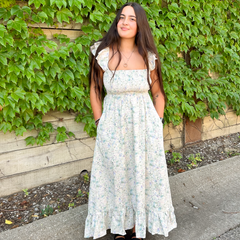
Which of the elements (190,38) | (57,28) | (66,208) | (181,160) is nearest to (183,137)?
(181,160)

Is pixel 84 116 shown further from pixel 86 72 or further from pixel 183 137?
pixel 183 137

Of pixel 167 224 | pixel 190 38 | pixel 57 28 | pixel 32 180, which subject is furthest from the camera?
pixel 190 38

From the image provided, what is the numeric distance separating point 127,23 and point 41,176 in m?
1.78

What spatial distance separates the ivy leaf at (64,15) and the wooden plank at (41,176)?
146 centimetres

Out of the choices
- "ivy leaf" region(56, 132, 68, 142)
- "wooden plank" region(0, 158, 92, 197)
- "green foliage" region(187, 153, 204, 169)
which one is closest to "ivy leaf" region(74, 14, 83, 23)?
"ivy leaf" region(56, 132, 68, 142)

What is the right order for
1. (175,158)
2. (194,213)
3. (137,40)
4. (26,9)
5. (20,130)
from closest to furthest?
(137,40), (26,9), (194,213), (20,130), (175,158)

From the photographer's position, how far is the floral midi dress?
5.24ft

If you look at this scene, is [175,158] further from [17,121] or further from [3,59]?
[3,59]

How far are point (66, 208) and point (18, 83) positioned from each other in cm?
122

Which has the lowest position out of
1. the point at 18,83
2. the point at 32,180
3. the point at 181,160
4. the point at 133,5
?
the point at 181,160

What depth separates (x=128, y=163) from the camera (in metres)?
1.66

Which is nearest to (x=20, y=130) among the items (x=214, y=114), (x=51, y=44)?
(x=51, y=44)

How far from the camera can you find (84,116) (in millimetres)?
2615

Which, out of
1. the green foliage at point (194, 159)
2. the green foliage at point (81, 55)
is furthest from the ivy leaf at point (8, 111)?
the green foliage at point (194, 159)
